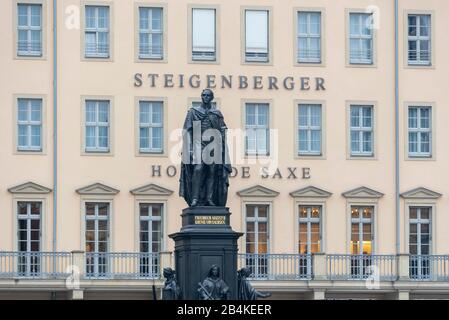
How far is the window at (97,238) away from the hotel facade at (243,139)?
45mm

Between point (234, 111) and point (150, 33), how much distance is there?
12.1 ft

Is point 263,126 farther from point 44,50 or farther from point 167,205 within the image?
→ point 44,50

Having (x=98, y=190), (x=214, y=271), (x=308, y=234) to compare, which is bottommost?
(x=214, y=271)

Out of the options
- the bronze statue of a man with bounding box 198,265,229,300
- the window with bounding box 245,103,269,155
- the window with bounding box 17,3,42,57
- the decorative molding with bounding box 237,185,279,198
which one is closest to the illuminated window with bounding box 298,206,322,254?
the decorative molding with bounding box 237,185,279,198

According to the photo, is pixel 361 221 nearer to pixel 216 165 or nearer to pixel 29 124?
pixel 29 124

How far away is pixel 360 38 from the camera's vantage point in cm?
5503

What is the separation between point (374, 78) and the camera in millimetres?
54938

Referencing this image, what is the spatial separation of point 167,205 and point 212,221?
19783 millimetres

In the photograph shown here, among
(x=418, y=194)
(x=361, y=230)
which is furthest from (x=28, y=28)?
(x=418, y=194)

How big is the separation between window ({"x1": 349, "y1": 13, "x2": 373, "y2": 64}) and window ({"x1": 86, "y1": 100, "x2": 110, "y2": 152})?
844 cm

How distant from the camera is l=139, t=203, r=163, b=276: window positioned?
52781mm

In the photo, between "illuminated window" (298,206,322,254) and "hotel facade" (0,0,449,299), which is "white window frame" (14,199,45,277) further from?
"illuminated window" (298,206,322,254)

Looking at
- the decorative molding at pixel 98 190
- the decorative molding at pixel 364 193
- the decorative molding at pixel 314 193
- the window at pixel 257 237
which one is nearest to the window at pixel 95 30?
the decorative molding at pixel 98 190
